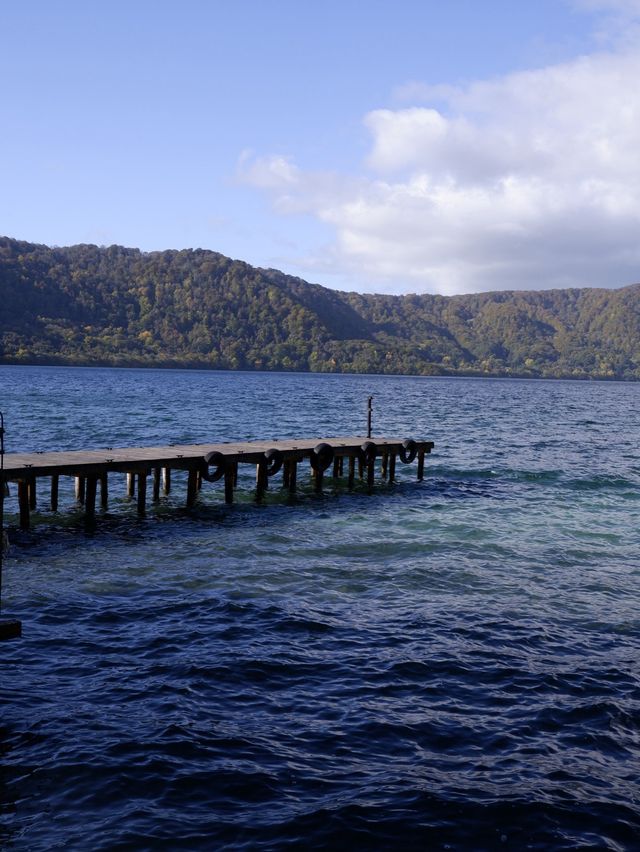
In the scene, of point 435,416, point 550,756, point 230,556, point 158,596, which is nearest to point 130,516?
point 230,556

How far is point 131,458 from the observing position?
2458 centimetres

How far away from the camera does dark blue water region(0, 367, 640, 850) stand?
8867mm

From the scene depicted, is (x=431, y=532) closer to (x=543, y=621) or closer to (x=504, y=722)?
(x=543, y=621)

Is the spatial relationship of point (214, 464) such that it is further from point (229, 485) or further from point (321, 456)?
point (321, 456)

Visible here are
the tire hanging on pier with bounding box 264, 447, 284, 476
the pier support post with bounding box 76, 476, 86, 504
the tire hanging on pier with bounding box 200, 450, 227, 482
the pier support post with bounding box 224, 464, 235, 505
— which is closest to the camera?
the tire hanging on pier with bounding box 200, 450, 227, 482

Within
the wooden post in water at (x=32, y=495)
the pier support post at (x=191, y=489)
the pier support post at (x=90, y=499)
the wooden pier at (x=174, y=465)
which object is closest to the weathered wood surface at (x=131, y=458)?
the wooden pier at (x=174, y=465)

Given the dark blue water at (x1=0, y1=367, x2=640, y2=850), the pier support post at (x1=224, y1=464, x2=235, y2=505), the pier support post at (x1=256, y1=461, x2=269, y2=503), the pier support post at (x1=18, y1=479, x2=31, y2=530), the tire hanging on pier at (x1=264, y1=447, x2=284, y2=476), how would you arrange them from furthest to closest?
the pier support post at (x1=256, y1=461, x2=269, y2=503), the tire hanging on pier at (x1=264, y1=447, x2=284, y2=476), the pier support post at (x1=224, y1=464, x2=235, y2=505), the pier support post at (x1=18, y1=479, x2=31, y2=530), the dark blue water at (x1=0, y1=367, x2=640, y2=850)

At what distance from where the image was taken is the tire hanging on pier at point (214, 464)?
1038 inches

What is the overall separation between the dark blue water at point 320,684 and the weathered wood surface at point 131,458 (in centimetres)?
168

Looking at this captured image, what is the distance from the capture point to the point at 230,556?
66.1ft

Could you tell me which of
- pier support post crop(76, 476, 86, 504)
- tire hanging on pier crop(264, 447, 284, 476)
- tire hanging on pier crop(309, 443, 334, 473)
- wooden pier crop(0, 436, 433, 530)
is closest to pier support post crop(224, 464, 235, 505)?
wooden pier crop(0, 436, 433, 530)

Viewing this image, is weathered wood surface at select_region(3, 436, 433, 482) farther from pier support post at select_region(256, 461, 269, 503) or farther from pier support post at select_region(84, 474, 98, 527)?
pier support post at select_region(256, 461, 269, 503)

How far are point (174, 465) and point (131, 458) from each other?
5.00 ft

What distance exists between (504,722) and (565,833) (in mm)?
2451
